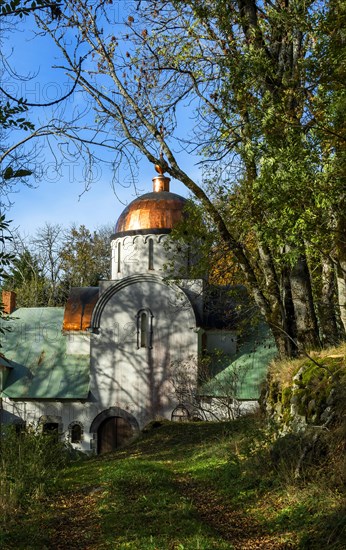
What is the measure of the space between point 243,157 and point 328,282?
4.37m

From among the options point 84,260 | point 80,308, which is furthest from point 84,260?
point 80,308

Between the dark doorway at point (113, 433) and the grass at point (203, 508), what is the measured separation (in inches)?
577

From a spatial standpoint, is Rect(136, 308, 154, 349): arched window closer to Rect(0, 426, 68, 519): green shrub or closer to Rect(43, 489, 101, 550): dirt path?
Rect(0, 426, 68, 519): green shrub

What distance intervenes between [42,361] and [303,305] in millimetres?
17678

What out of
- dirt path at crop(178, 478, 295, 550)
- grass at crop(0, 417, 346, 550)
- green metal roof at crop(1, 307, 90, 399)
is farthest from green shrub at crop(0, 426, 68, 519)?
green metal roof at crop(1, 307, 90, 399)

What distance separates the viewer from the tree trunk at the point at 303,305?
12.7 m

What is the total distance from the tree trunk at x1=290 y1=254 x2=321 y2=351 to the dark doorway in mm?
14671

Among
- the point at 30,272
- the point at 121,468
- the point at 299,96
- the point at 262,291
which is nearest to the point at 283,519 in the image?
the point at 121,468

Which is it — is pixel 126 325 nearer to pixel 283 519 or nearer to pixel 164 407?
pixel 164 407

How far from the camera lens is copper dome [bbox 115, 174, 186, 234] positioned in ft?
91.5

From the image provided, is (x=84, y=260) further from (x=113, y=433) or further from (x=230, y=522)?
(x=230, y=522)

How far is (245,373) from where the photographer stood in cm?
2478

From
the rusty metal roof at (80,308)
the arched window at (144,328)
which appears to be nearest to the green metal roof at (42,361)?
the rusty metal roof at (80,308)

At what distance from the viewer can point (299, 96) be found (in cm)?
1038
